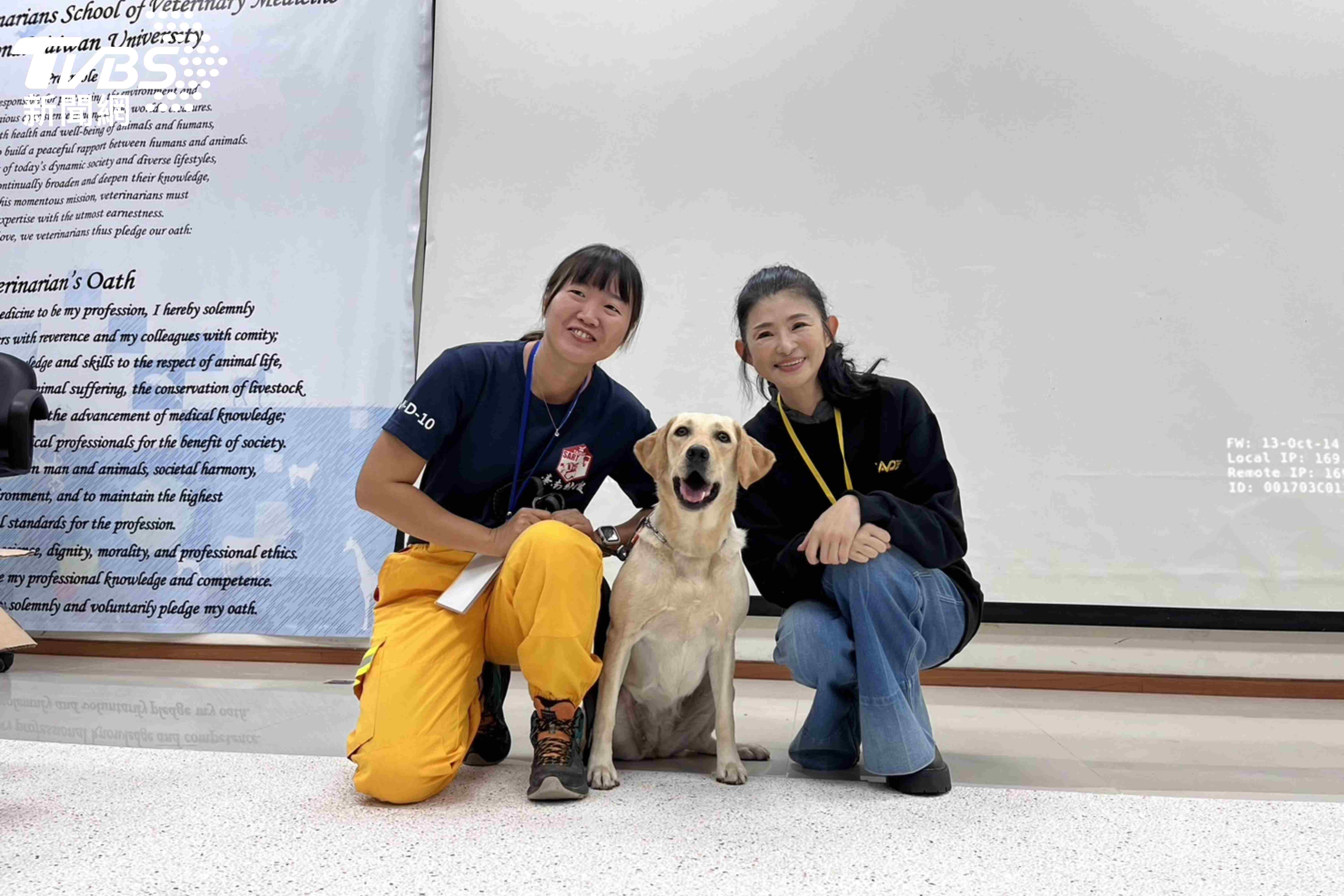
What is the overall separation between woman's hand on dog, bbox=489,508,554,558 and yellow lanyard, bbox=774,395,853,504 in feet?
1.97

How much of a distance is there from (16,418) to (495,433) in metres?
2.15

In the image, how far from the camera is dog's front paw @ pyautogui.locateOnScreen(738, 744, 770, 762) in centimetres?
198

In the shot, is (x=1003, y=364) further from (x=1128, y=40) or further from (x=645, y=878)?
(x=645, y=878)

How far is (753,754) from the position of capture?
1977 millimetres

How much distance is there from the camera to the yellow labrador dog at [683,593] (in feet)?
5.73

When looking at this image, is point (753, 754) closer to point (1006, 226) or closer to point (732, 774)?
point (732, 774)

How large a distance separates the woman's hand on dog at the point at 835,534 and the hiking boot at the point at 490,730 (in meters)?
0.77

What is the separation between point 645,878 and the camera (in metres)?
1.20

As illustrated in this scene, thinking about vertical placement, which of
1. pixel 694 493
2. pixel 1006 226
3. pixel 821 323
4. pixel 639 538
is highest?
pixel 1006 226

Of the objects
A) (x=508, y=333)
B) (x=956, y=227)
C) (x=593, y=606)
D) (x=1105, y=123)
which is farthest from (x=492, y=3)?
(x=593, y=606)

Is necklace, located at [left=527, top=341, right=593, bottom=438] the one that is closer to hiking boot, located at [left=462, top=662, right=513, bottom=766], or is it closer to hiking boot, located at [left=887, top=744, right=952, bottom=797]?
hiking boot, located at [left=462, top=662, right=513, bottom=766]

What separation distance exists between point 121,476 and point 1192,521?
3929 mm

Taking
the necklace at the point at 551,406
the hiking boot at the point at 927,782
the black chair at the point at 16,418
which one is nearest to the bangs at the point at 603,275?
the necklace at the point at 551,406

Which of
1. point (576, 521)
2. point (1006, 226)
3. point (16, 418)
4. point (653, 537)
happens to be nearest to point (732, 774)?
point (653, 537)
